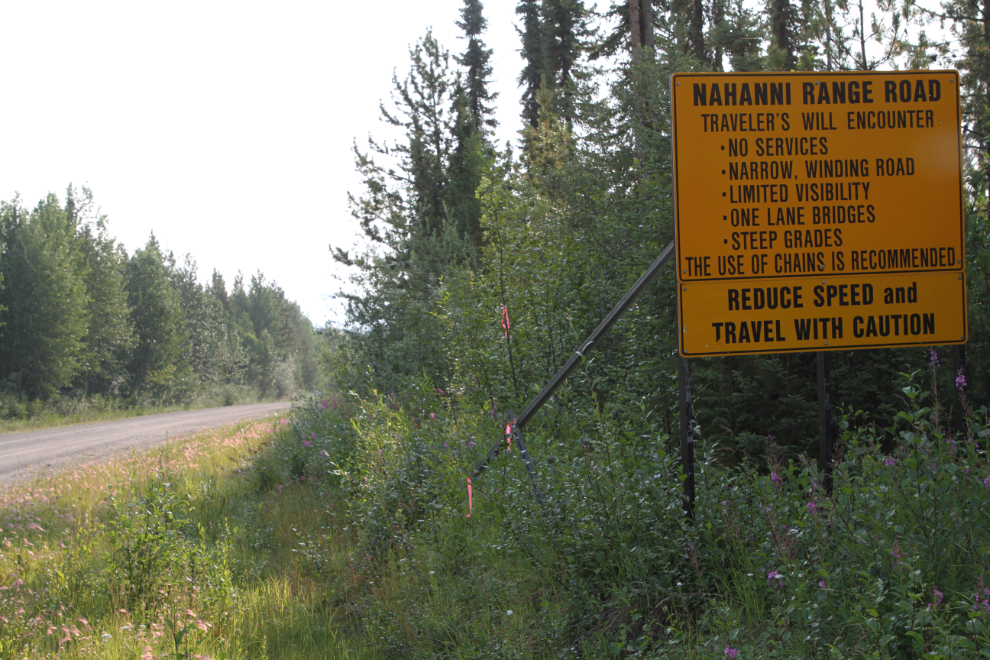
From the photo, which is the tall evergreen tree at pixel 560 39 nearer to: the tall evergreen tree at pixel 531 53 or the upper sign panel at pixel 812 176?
the tall evergreen tree at pixel 531 53

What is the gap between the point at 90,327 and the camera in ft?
147

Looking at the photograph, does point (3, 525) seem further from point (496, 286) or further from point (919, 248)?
point (919, 248)

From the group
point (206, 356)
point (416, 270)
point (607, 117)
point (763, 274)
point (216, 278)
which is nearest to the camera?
point (763, 274)

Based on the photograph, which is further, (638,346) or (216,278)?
(216,278)

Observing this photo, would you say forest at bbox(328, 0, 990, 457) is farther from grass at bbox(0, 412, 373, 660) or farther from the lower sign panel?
grass at bbox(0, 412, 373, 660)

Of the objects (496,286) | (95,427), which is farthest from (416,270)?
(95,427)

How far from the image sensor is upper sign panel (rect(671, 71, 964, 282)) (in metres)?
4.09

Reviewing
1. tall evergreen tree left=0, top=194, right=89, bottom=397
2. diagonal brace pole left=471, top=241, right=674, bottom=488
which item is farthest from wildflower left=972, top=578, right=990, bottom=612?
tall evergreen tree left=0, top=194, right=89, bottom=397

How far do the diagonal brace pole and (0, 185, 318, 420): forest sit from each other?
904 inches

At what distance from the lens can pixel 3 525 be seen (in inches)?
291

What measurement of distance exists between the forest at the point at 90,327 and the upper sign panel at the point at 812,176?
24.4m

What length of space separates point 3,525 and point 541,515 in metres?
6.73

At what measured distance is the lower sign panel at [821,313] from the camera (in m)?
4.04

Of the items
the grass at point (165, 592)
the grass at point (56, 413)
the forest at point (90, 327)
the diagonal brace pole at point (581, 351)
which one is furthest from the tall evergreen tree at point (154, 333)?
the diagonal brace pole at point (581, 351)
